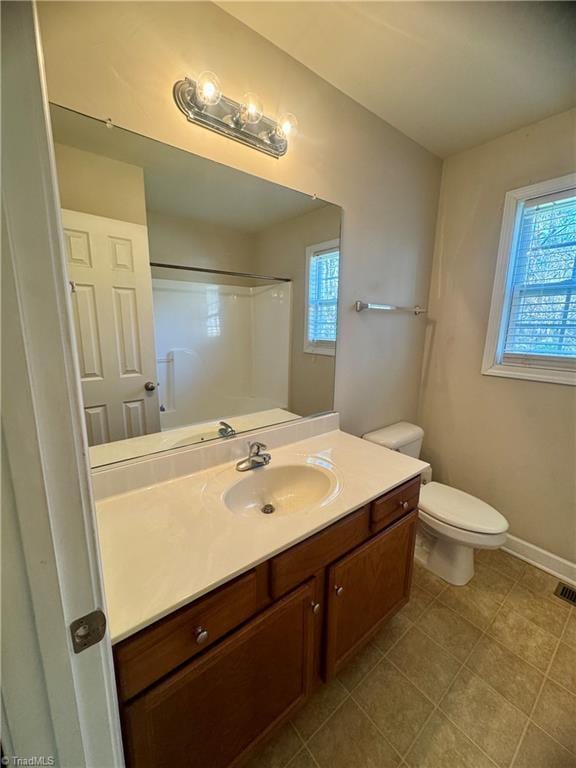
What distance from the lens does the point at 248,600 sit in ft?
2.52

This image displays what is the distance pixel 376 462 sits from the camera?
1273 millimetres

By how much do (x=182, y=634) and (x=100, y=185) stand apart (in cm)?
124

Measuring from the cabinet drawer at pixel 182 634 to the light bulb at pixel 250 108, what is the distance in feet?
4.80

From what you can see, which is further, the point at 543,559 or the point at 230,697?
the point at 543,559

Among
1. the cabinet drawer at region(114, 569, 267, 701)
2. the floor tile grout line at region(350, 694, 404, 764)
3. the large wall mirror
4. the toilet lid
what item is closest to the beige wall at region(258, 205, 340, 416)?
the large wall mirror

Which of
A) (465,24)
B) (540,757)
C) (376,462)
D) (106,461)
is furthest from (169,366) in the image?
(540,757)

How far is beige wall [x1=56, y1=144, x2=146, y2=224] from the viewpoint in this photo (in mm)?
859

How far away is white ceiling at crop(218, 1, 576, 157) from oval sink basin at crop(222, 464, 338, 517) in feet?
4.84

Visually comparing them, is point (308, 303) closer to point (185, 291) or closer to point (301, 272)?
point (301, 272)

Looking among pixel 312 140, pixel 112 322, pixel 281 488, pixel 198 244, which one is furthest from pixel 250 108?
pixel 281 488

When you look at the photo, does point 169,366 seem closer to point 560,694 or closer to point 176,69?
point 176,69

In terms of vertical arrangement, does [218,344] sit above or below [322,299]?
below

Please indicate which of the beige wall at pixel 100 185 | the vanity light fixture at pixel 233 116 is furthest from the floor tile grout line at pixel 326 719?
the vanity light fixture at pixel 233 116

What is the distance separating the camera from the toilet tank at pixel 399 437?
5.84 feet
